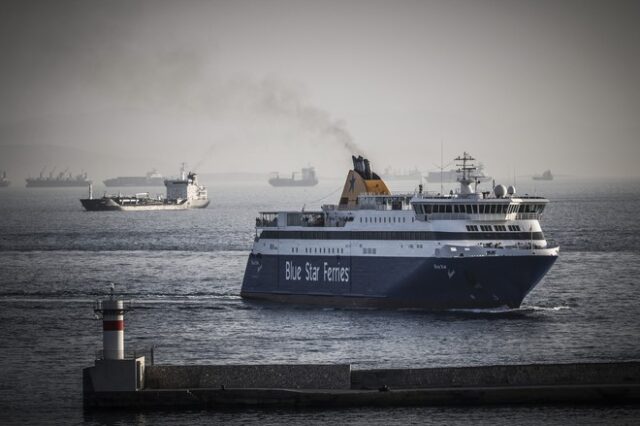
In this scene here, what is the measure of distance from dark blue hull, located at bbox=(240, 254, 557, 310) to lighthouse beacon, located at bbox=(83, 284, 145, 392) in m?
25.0

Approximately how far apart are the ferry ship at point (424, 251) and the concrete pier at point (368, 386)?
69.3 feet

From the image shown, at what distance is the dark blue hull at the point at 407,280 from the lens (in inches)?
2314

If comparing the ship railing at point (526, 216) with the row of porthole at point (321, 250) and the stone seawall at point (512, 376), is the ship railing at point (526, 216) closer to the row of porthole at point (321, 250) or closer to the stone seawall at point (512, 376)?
the row of porthole at point (321, 250)

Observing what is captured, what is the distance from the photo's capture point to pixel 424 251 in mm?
59906

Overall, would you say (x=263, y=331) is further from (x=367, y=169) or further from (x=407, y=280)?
(x=367, y=169)

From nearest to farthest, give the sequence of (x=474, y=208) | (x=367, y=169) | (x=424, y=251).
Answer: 1. (x=474, y=208)
2. (x=424, y=251)
3. (x=367, y=169)

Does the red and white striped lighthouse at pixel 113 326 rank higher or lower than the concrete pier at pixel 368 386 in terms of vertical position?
higher

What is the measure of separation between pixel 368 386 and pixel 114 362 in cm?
742

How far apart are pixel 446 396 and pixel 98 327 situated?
23487 mm

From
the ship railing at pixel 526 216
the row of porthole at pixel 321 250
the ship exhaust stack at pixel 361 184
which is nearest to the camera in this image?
the ship railing at pixel 526 216

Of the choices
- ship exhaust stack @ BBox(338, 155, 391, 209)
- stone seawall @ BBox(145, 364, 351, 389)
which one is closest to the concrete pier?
stone seawall @ BBox(145, 364, 351, 389)

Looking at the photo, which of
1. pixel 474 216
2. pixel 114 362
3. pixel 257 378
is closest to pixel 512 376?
pixel 257 378

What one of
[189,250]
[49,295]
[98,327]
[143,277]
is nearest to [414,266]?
[98,327]

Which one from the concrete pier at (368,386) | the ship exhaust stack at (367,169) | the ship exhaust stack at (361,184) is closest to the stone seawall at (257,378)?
the concrete pier at (368,386)
